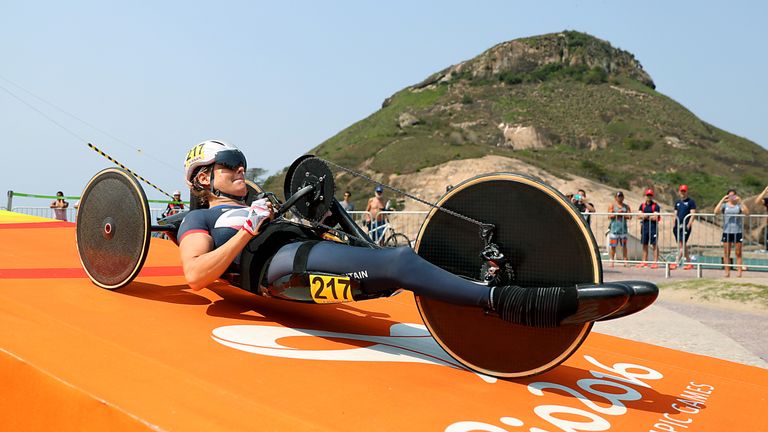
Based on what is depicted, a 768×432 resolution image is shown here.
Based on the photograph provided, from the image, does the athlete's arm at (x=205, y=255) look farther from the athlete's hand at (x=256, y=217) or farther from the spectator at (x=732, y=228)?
the spectator at (x=732, y=228)

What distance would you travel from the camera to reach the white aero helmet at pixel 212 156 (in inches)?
158

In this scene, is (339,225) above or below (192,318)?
above

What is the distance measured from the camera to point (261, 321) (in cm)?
365

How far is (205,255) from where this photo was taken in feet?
11.4

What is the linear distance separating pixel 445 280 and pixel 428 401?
549 millimetres

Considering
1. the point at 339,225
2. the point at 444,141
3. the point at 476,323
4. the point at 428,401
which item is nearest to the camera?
the point at 428,401

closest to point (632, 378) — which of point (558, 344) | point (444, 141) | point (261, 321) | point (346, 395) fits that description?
point (558, 344)

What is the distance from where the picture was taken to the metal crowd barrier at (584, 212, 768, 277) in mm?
13133

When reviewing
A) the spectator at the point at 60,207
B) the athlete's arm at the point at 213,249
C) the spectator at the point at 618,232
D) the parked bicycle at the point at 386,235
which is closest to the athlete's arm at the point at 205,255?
the athlete's arm at the point at 213,249

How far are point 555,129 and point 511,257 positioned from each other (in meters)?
79.8

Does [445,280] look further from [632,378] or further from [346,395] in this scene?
[632,378]

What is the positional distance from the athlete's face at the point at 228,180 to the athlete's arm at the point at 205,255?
493mm

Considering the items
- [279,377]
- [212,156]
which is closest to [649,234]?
[212,156]

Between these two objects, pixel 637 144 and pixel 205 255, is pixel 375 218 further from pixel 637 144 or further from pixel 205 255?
pixel 637 144
